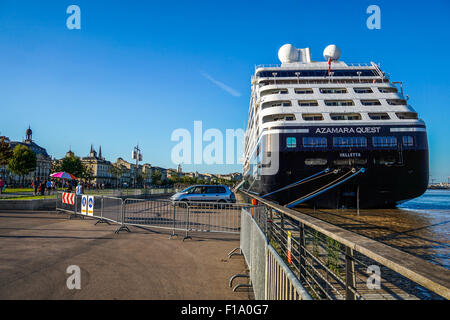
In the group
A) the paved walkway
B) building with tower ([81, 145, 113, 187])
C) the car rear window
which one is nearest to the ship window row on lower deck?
the car rear window

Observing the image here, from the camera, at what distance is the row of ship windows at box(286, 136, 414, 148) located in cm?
1409

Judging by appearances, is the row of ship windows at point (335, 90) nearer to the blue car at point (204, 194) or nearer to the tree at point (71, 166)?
the blue car at point (204, 194)

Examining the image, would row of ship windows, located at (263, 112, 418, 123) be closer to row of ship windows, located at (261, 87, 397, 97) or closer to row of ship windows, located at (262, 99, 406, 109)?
row of ship windows, located at (262, 99, 406, 109)

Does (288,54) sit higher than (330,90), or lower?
higher

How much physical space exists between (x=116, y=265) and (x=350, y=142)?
13.5 metres

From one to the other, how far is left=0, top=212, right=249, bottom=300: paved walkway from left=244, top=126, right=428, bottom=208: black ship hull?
7770 mm

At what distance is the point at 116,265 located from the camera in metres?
5.03

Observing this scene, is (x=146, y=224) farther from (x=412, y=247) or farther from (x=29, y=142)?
(x=29, y=142)

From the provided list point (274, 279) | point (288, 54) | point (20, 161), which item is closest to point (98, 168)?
point (20, 161)

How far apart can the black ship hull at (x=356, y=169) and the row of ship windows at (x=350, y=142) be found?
0.13m

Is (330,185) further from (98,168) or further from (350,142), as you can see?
(98,168)

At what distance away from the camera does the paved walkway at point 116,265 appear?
3816 mm
